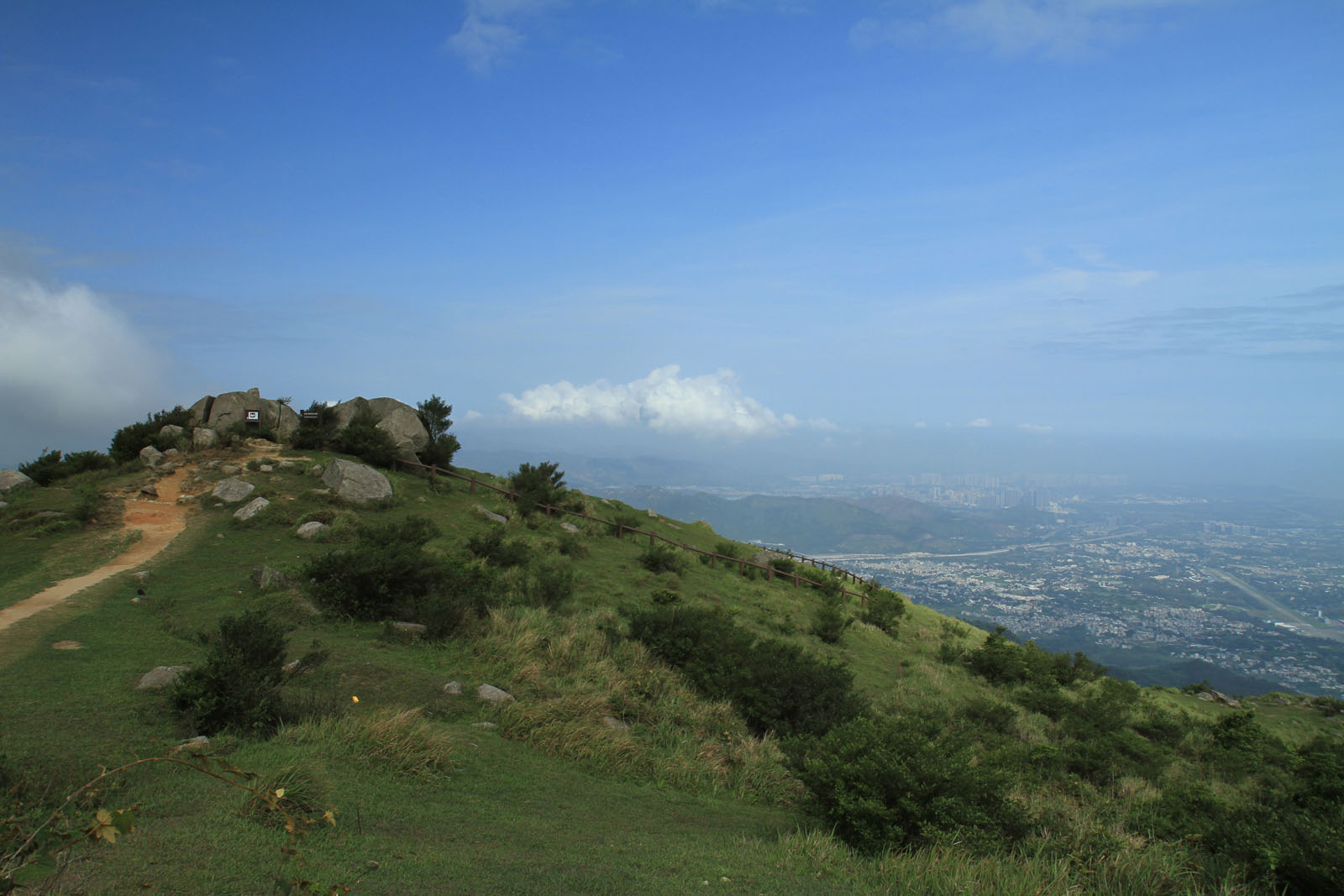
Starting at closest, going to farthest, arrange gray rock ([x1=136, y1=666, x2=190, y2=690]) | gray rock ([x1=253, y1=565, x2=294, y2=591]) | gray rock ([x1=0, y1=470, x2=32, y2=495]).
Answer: gray rock ([x1=136, y1=666, x2=190, y2=690]), gray rock ([x1=253, y1=565, x2=294, y2=591]), gray rock ([x1=0, y1=470, x2=32, y2=495])

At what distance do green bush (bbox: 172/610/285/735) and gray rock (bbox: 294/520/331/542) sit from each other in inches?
403

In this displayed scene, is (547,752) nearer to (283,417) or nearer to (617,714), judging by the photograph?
(617,714)

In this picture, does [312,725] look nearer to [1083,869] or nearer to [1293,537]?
[1083,869]

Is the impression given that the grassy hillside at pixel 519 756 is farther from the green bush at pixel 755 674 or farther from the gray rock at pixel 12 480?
the gray rock at pixel 12 480

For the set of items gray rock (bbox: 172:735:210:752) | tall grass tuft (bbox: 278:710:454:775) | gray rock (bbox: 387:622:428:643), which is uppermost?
gray rock (bbox: 172:735:210:752)

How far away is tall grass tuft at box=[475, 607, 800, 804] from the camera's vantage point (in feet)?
29.0

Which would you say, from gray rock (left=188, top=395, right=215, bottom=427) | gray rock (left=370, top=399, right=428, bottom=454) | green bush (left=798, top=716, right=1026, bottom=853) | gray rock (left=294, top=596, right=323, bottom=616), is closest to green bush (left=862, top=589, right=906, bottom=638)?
green bush (left=798, top=716, right=1026, bottom=853)

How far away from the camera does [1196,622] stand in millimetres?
69812

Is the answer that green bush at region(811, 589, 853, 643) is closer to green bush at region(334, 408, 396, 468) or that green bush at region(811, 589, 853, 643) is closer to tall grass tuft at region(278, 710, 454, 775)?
tall grass tuft at region(278, 710, 454, 775)

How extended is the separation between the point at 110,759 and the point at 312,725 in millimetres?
1813

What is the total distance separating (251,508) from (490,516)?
24.0 feet

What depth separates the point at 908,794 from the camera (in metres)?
7.00

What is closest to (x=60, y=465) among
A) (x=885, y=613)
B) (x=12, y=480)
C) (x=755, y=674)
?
(x=12, y=480)

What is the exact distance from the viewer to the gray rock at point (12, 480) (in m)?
18.9
